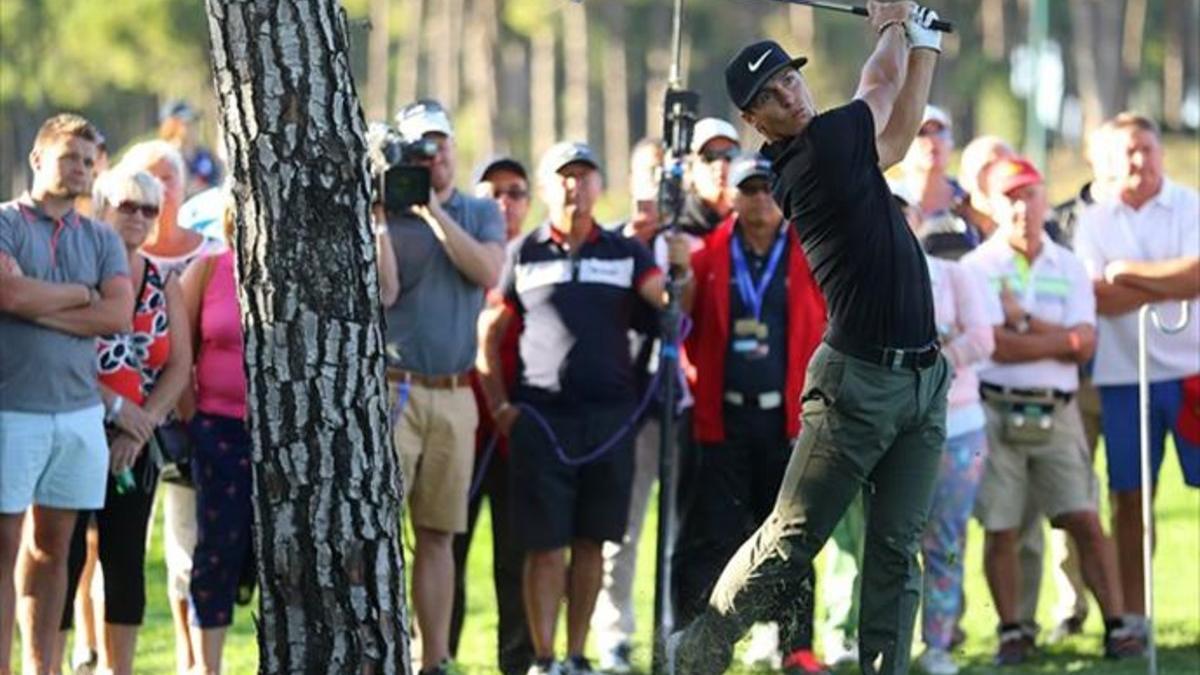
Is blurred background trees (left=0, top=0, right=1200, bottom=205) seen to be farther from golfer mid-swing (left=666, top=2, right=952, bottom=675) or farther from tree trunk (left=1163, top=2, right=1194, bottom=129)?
golfer mid-swing (left=666, top=2, right=952, bottom=675)

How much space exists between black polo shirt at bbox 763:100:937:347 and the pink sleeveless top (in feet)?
9.60

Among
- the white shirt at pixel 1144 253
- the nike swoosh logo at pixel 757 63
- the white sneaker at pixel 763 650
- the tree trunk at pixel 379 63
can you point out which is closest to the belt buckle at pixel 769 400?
the white sneaker at pixel 763 650

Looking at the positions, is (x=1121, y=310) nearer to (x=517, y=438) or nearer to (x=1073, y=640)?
(x=1073, y=640)

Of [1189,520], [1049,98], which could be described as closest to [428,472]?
[1189,520]

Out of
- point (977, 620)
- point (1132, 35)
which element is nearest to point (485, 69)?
point (1132, 35)

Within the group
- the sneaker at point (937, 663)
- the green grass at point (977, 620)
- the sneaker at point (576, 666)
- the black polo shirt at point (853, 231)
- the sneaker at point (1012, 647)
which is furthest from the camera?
the sneaker at point (1012, 647)

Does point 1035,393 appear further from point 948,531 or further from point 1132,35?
point 1132,35

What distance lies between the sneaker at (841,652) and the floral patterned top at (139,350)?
323 cm

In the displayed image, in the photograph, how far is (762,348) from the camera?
11.6 meters

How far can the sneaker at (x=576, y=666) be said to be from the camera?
1149 centimetres

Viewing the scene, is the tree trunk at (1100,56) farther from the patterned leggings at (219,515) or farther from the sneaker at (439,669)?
the patterned leggings at (219,515)

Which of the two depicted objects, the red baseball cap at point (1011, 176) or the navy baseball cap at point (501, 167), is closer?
the red baseball cap at point (1011, 176)

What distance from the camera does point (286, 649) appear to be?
24.9ft

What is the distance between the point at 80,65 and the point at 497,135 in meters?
8.74
